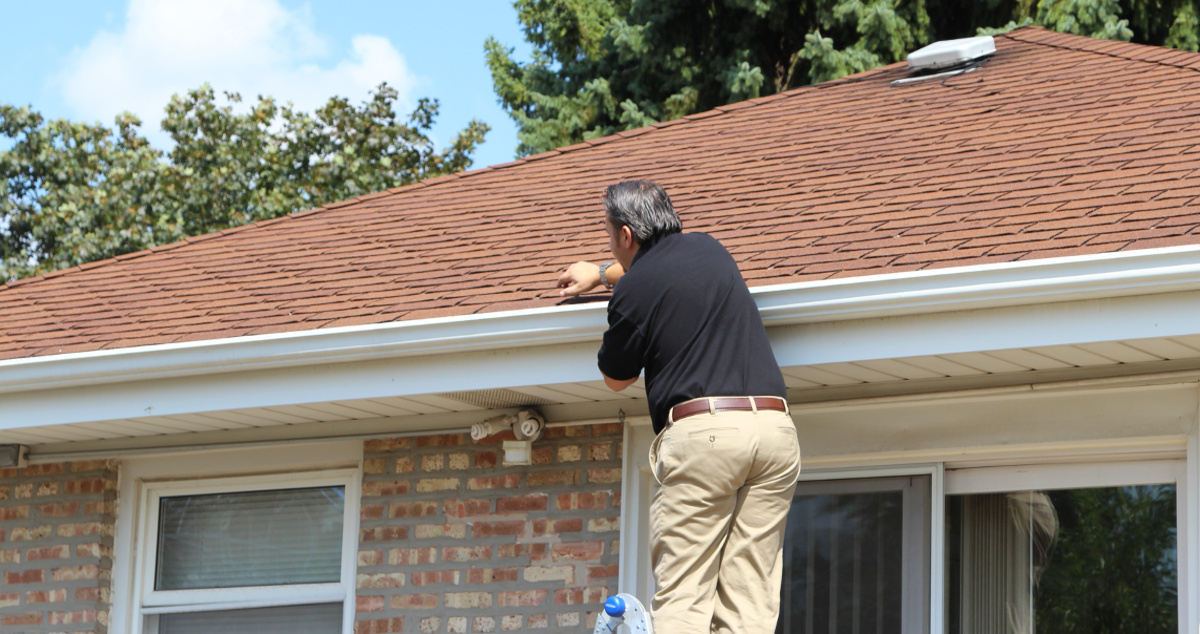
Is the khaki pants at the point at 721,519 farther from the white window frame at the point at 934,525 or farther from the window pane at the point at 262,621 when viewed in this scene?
the window pane at the point at 262,621

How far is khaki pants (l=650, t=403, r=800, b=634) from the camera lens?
3812 mm

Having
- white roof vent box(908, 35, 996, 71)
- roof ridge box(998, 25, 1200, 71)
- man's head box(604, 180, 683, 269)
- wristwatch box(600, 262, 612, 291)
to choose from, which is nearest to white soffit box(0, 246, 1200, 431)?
wristwatch box(600, 262, 612, 291)

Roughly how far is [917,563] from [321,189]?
1538 centimetres

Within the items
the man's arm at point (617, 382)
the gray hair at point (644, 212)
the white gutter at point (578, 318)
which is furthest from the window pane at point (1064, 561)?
the gray hair at point (644, 212)

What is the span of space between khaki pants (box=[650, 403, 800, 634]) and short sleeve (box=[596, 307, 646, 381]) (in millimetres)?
251

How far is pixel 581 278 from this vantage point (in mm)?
4754

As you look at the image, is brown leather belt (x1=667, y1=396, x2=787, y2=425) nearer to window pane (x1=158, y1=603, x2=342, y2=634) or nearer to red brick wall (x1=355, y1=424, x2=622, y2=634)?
red brick wall (x1=355, y1=424, x2=622, y2=634)

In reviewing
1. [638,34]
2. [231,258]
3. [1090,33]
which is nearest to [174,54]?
[638,34]

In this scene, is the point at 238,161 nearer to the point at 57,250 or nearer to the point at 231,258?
the point at 57,250

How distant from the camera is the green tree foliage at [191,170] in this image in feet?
62.5

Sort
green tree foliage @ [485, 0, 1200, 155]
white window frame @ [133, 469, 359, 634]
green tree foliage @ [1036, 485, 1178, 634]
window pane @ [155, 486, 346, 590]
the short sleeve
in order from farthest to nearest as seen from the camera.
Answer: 1. green tree foliage @ [485, 0, 1200, 155]
2. window pane @ [155, 486, 346, 590]
3. white window frame @ [133, 469, 359, 634]
4. green tree foliage @ [1036, 485, 1178, 634]
5. the short sleeve

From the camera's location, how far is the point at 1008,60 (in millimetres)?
7879

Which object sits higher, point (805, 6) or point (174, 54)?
point (174, 54)

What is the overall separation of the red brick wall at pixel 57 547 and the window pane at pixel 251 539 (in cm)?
27
